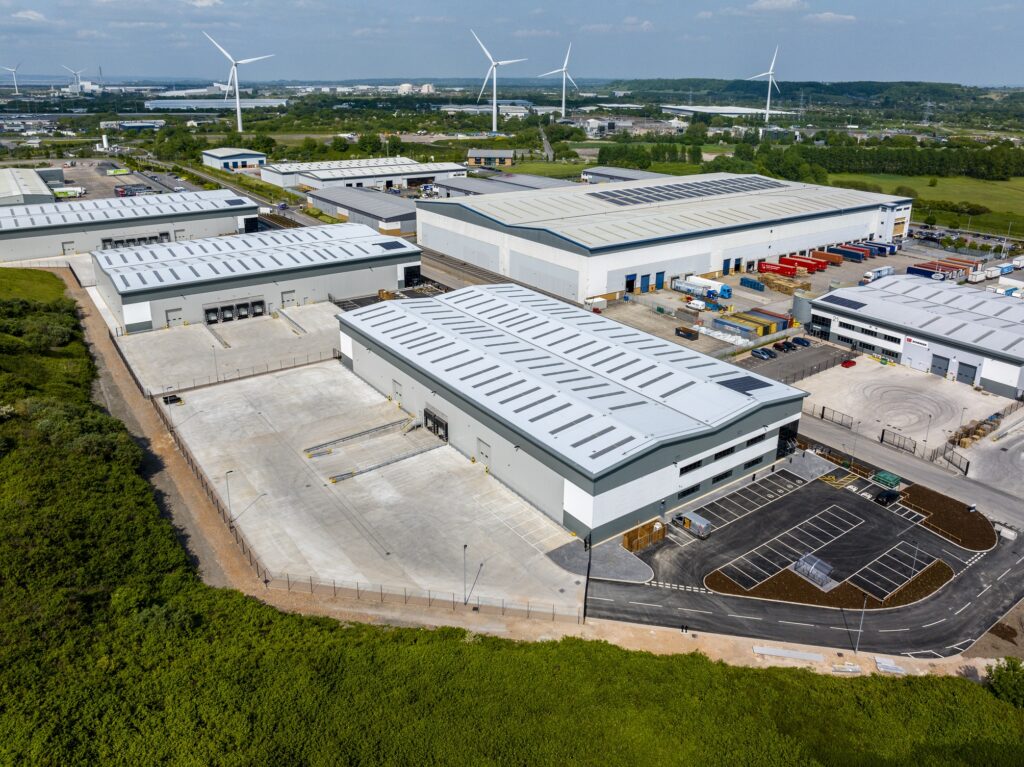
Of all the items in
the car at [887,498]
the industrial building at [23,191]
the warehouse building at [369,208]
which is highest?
the industrial building at [23,191]

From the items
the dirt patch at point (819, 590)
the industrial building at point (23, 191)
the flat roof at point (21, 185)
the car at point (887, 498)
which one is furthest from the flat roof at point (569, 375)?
the flat roof at point (21, 185)

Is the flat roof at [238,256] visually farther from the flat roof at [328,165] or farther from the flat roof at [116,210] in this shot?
the flat roof at [328,165]

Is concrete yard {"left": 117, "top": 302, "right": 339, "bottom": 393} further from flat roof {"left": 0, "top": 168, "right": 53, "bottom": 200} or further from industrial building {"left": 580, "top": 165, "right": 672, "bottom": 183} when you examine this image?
industrial building {"left": 580, "top": 165, "right": 672, "bottom": 183}

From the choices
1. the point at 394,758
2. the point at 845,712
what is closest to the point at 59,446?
the point at 394,758

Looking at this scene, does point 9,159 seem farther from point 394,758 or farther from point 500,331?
point 394,758

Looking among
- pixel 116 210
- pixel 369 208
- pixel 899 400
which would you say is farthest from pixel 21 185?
pixel 899 400

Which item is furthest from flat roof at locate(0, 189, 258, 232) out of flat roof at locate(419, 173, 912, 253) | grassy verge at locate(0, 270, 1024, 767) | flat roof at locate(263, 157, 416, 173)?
grassy verge at locate(0, 270, 1024, 767)
